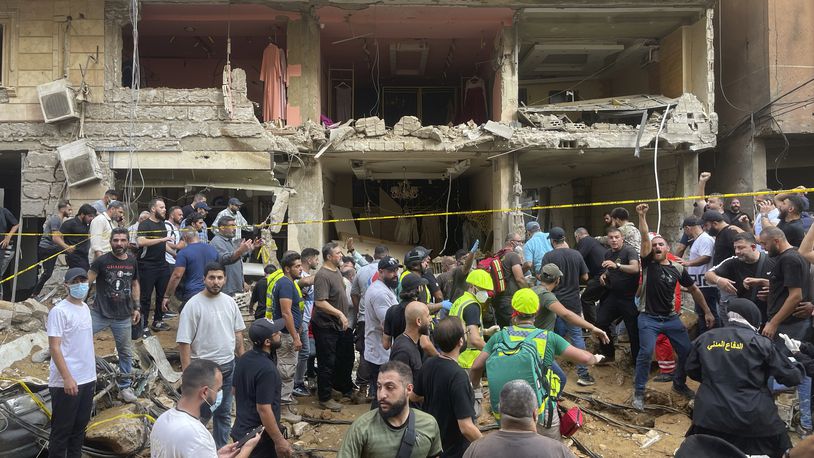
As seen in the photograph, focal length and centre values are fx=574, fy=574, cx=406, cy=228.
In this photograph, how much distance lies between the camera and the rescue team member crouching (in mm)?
4203

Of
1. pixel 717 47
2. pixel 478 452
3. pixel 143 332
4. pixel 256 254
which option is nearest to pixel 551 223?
pixel 717 47

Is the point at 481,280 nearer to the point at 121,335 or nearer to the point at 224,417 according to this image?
the point at 224,417

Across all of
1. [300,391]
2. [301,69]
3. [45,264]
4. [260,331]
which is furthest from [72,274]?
[301,69]

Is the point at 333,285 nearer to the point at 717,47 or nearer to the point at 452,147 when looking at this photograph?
the point at 452,147

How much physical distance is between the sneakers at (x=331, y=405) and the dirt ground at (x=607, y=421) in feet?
0.25

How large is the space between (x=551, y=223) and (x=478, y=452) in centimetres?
1740

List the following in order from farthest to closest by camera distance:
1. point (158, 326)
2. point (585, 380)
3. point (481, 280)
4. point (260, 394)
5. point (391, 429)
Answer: point (158, 326) → point (585, 380) → point (481, 280) → point (260, 394) → point (391, 429)

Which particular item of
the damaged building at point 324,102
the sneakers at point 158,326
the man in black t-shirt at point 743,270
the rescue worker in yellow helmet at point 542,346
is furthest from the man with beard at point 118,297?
the man in black t-shirt at point 743,270

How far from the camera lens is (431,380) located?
401cm

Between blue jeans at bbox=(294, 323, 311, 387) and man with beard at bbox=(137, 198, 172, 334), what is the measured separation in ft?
8.73

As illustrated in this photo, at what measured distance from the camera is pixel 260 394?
4328mm

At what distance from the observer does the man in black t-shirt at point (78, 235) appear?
8656mm

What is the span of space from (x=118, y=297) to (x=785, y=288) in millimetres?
7148

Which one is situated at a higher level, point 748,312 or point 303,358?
point 748,312
